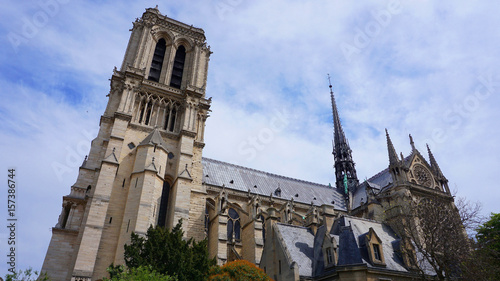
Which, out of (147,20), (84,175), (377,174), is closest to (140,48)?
(147,20)

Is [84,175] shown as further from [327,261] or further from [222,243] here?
[327,261]

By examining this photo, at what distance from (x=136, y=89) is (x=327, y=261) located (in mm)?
23739

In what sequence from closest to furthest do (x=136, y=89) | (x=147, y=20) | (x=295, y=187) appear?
(x=136, y=89) → (x=147, y=20) → (x=295, y=187)

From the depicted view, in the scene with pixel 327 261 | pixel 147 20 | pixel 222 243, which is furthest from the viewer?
pixel 147 20

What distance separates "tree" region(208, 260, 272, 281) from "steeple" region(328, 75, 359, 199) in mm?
34423

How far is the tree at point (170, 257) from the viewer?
18.3 m

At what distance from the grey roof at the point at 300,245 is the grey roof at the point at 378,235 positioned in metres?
1.95

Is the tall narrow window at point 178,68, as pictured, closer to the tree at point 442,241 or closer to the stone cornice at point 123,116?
the stone cornice at point 123,116

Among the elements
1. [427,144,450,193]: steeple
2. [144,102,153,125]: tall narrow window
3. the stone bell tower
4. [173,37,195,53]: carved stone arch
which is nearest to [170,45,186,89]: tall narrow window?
the stone bell tower

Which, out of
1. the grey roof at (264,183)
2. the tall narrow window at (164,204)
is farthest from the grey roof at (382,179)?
the tall narrow window at (164,204)

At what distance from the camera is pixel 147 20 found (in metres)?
38.8

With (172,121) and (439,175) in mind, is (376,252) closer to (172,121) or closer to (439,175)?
(172,121)

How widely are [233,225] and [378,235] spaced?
15.5m

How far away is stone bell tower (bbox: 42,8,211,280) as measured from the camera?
82.8ft
